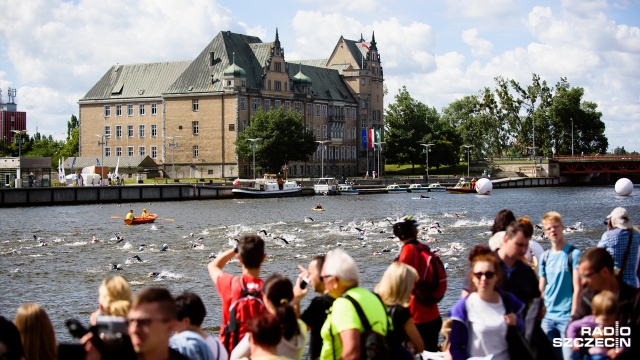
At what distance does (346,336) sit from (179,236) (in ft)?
171

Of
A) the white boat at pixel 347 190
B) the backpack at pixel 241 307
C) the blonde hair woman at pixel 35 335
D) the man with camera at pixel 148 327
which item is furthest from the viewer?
the white boat at pixel 347 190

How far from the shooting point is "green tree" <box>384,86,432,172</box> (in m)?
173

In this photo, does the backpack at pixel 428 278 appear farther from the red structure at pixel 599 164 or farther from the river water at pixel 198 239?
the red structure at pixel 599 164

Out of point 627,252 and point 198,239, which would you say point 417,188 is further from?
point 627,252

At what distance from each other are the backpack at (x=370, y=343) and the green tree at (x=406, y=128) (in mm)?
162076

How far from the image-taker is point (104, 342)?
25.9 feet

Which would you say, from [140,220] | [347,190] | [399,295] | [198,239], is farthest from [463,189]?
[399,295]

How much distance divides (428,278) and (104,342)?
497 cm

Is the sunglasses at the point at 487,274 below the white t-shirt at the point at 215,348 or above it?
above

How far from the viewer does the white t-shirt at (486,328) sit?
938cm

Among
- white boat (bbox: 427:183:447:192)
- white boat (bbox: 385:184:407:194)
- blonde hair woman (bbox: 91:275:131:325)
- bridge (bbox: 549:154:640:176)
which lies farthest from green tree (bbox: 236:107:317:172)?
blonde hair woman (bbox: 91:275:131:325)

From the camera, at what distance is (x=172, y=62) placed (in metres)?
154

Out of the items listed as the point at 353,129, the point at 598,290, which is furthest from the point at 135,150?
the point at 598,290

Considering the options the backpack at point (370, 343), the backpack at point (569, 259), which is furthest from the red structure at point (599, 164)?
the backpack at point (370, 343)
